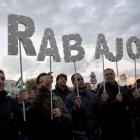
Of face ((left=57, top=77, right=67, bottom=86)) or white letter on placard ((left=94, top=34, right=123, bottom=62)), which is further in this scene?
face ((left=57, top=77, right=67, bottom=86))

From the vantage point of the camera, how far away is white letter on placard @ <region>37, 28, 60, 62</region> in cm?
407

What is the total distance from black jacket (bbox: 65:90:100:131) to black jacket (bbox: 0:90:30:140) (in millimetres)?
1385

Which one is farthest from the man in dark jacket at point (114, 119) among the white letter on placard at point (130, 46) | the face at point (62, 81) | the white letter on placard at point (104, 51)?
the white letter on placard at point (130, 46)

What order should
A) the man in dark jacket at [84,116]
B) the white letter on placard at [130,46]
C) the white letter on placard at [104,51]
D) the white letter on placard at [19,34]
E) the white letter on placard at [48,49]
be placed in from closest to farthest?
the white letter on placard at [19,34], the white letter on placard at [48,49], the man in dark jacket at [84,116], the white letter on placard at [104,51], the white letter on placard at [130,46]

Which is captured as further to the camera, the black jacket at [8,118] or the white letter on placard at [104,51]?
the white letter on placard at [104,51]

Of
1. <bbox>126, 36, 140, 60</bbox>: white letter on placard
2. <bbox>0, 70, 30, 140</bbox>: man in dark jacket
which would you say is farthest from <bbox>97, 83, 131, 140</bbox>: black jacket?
<bbox>0, 70, 30, 140</bbox>: man in dark jacket

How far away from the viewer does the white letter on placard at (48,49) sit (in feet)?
13.4

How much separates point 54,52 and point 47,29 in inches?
19.4

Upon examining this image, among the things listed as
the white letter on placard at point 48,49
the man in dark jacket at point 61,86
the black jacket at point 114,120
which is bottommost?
the black jacket at point 114,120

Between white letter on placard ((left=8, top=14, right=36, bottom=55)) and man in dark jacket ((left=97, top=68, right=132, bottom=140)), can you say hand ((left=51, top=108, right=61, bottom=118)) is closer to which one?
white letter on placard ((left=8, top=14, right=36, bottom=55))

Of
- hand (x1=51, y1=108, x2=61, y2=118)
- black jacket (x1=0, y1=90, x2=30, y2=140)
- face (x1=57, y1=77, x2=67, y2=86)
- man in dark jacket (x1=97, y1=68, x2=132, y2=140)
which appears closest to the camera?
black jacket (x1=0, y1=90, x2=30, y2=140)

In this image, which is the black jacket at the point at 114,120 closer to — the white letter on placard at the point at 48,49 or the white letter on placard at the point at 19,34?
the white letter on placard at the point at 48,49

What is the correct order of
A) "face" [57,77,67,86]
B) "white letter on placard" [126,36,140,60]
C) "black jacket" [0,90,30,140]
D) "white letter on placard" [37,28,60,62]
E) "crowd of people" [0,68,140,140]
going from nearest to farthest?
"black jacket" [0,90,30,140]
"crowd of people" [0,68,140,140]
"white letter on placard" [37,28,60,62]
"face" [57,77,67,86]
"white letter on placard" [126,36,140,60]

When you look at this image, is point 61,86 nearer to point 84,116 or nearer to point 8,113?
point 84,116
